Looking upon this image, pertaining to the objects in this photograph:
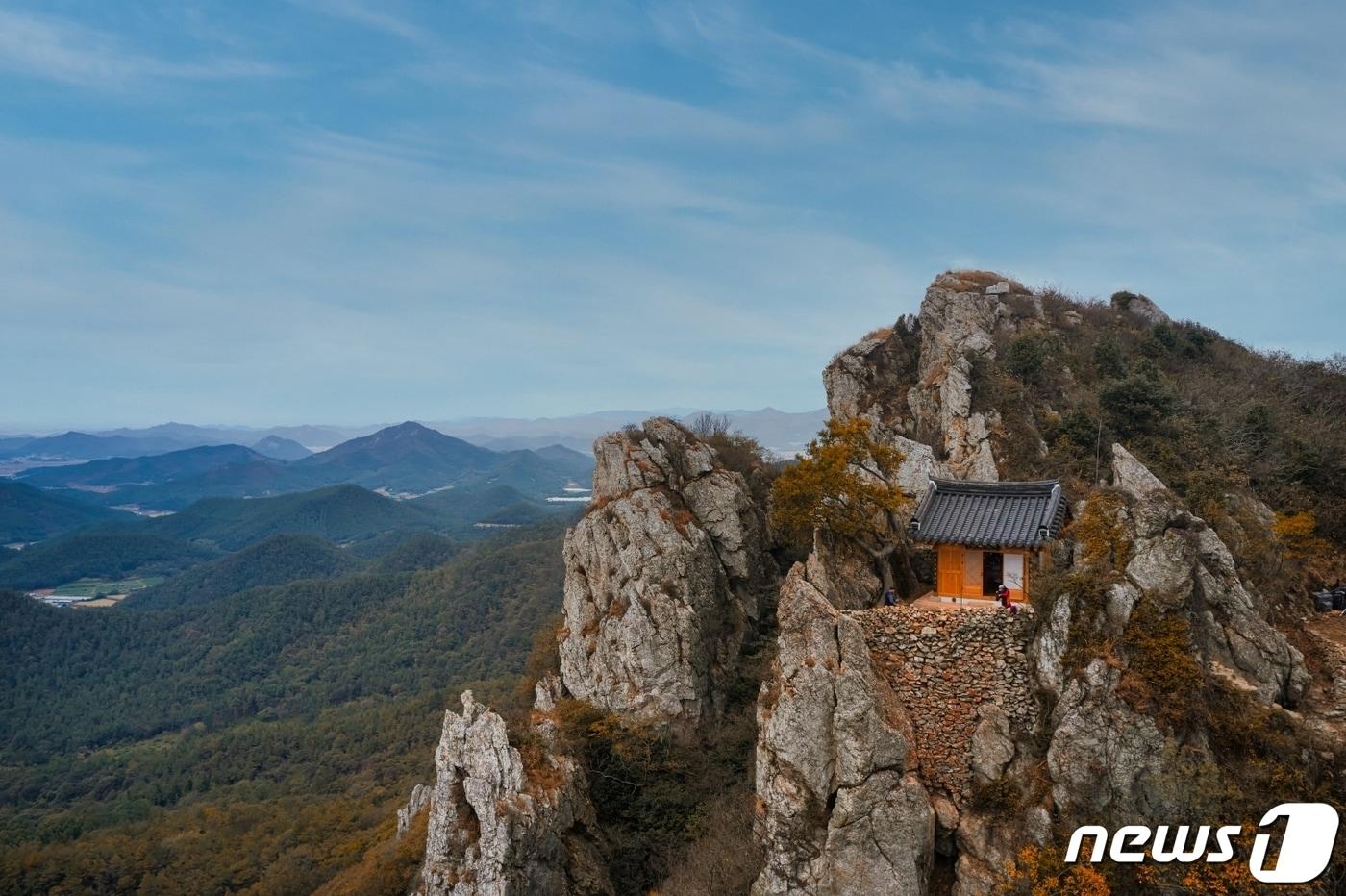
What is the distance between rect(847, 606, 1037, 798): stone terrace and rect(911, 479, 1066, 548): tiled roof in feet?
6.90

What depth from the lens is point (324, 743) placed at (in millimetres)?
85000

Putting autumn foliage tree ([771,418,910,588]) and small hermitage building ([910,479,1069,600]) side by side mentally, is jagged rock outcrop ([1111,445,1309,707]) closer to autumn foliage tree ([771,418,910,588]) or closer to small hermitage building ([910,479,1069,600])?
small hermitage building ([910,479,1069,600])

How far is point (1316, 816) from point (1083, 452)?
555 inches

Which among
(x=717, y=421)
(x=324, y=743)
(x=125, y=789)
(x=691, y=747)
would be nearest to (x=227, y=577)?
(x=125, y=789)

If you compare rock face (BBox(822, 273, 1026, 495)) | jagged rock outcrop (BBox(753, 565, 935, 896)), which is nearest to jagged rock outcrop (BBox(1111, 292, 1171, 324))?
rock face (BBox(822, 273, 1026, 495))

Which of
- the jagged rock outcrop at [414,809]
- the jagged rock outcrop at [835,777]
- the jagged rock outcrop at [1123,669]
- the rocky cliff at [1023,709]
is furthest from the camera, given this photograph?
the jagged rock outcrop at [414,809]

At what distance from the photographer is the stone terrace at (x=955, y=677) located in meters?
18.4

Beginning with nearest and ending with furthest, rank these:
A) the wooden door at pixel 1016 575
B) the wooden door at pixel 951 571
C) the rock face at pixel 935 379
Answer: the wooden door at pixel 1016 575, the wooden door at pixel 951 571, the rock face at pixel 935 379

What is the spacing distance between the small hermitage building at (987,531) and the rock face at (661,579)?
39.2 ft

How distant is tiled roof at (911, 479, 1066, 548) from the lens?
64.5 ft

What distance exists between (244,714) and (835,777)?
396 ft

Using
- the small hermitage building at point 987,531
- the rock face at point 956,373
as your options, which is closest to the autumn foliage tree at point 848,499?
the small hermitage building at point 987,531

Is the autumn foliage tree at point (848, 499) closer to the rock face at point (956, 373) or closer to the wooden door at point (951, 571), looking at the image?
the wooden door at point (951, 571)

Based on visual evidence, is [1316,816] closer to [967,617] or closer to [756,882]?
[967,617]
